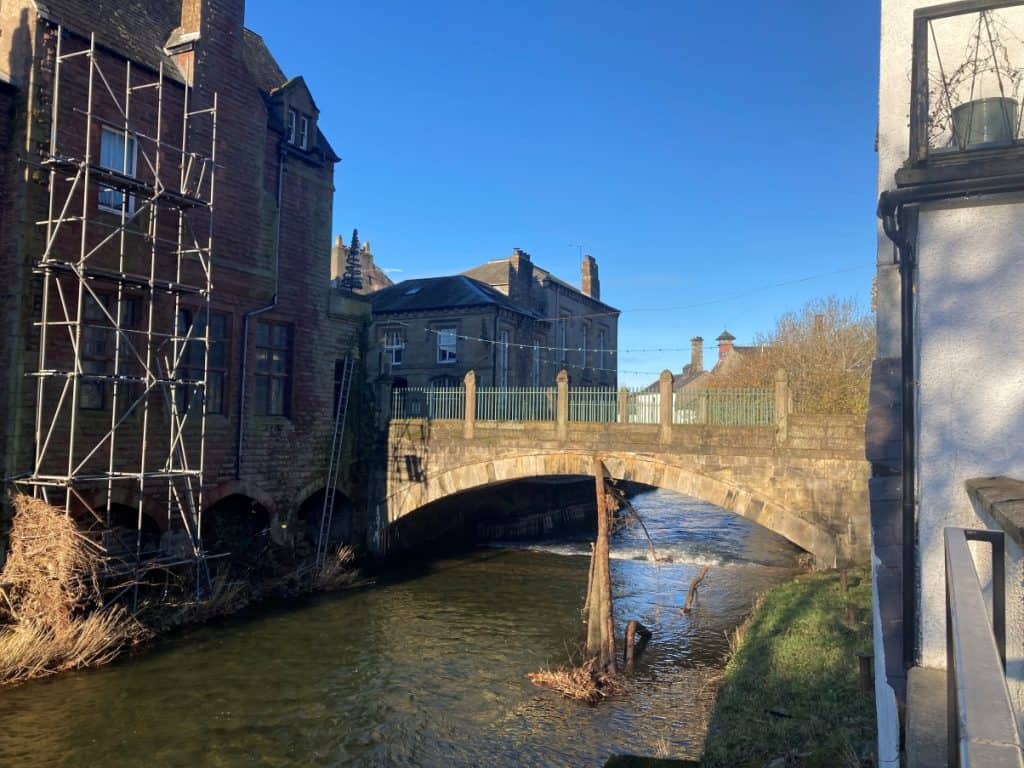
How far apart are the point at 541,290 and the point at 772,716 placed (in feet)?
98.9

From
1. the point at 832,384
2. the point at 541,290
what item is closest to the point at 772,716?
the point at 832,384

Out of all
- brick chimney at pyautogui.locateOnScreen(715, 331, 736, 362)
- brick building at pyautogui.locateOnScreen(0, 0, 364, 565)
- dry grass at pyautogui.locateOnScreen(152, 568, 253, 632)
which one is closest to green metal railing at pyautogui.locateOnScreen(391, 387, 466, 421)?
brick building at pyautogui.locateOnScreen(0, 0, 364, 565)

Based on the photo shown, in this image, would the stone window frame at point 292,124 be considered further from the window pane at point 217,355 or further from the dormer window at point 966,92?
the dormer window at point 966,92

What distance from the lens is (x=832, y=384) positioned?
2316 centimetres

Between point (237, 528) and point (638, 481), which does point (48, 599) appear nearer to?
point (237, 528)

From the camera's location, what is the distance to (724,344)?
5269cm

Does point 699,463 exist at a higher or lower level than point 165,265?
lower

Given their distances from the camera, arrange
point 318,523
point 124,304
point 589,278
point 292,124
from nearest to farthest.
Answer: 1. point 124,304
2. point 292,124
3. point 318,523
4. point 589,278

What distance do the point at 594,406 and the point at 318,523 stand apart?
8.12m

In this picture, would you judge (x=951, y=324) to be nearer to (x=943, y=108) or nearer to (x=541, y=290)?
(x=943, y=108)

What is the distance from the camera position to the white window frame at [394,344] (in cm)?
3173

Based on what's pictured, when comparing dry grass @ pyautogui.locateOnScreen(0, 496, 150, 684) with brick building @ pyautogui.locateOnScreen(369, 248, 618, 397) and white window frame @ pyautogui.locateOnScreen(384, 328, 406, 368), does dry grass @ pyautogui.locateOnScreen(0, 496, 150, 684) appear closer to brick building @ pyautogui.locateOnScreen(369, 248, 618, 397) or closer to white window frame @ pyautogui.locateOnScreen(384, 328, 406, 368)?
brick building @ pyautogui.locateOnScreen(369, 248, 618, 397)

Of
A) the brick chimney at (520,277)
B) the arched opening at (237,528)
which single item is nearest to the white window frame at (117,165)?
the arched opening at (237,528)

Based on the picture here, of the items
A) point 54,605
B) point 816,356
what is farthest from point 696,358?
point 54,605
